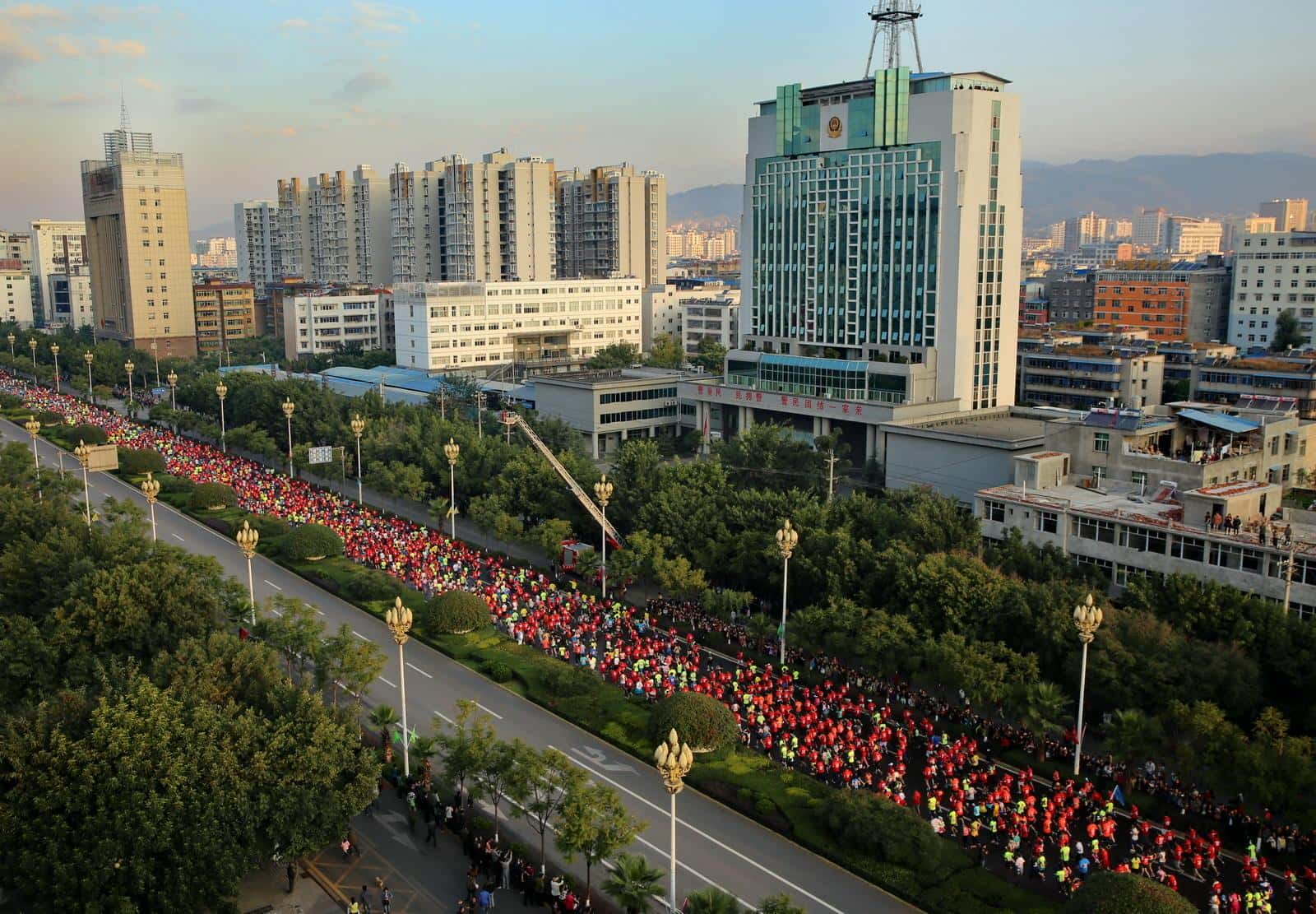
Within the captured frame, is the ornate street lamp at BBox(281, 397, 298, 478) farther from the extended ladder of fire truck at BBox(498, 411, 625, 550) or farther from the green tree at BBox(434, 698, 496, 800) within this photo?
the green tree at BBox(434, 698, 496, 800)

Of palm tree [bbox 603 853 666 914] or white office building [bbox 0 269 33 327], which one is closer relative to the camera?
palm tree [bbox 603 853 666 914]

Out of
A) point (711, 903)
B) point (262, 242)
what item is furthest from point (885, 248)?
point (262, 242)

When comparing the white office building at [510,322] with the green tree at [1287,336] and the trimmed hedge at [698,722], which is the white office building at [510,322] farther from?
the trimmed hedge at [698,722]

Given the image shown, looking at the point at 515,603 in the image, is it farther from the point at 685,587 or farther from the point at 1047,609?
the point at 1047,609

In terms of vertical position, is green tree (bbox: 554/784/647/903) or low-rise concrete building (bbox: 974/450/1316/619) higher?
low-rise concrete building (bbox: 974/450/1316/619)

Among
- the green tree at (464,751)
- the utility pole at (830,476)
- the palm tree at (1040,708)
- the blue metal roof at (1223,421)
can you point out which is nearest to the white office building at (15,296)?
the utility pole at (830,476)

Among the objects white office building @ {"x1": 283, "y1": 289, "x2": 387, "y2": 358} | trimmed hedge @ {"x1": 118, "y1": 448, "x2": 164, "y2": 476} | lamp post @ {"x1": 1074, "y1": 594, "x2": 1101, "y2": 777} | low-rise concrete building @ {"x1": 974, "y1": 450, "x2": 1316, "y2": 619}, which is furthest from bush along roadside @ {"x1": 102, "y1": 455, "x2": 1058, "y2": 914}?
white office building @ {"x1": 283, "y1": 289, "x2": 387, "y2": 358}
